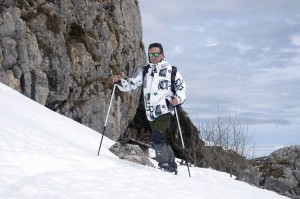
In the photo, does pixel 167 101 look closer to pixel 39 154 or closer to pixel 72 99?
pixel 39 154

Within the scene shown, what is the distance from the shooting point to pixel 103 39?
112ft

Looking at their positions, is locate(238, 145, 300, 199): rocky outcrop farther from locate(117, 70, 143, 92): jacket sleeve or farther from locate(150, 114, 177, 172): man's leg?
locate(117, 70, 143, 92): jacket sleeve

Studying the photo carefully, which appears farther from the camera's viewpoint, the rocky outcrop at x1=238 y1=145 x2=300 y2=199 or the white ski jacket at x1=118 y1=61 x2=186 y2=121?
the rocky outcrop at x1=238 y1=145 x2=300 y2=199

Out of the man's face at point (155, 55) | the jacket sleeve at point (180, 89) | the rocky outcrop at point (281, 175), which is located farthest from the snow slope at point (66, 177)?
the rocky outcrop at point (281, 175)

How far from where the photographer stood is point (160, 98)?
27.4 ft

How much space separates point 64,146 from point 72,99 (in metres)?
22.7

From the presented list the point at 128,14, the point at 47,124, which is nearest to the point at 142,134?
the point at 128,14

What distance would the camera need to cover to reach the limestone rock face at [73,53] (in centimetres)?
2550

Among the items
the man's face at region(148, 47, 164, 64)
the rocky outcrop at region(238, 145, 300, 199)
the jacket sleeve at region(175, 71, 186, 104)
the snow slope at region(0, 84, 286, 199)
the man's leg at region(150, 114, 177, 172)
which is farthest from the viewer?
the rocky outcrop at region(238, 145, 300, 199)

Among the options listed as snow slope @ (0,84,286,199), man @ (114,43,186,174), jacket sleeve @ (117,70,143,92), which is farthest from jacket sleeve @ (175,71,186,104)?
snow slope @ (0,84,286,199)

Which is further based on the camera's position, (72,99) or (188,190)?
(72,99)

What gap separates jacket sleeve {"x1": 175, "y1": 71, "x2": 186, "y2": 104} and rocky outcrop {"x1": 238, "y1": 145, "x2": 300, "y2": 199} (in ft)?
27.6

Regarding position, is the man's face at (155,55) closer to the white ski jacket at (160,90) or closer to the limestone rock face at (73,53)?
the white ski jacket at (160,90)

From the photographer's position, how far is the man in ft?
27.2
